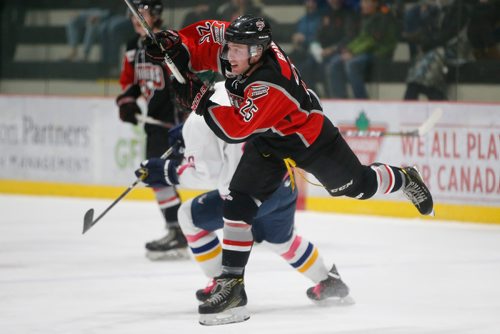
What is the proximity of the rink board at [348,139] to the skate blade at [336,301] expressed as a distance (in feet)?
5.93

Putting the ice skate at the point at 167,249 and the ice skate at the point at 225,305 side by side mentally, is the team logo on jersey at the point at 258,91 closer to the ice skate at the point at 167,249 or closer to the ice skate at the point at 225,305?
the ice skate at the point at 225,305

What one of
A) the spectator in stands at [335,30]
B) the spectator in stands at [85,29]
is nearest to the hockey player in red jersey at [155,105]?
the spectator in stands at [335,30]

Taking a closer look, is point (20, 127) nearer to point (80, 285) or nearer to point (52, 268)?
point (52, 268)

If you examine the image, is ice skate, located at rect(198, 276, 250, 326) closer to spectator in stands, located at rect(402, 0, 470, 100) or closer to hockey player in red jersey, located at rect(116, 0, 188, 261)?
hockey player in red jersey, located at rect(116, 0, 188, 261)

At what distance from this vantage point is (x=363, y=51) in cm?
752

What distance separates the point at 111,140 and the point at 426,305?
4500 mm

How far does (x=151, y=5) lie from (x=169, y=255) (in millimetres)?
1303

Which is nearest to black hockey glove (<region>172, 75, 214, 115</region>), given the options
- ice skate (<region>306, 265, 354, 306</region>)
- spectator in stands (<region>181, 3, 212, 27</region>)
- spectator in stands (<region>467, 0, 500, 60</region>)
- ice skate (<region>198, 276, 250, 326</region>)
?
ice skate (<region>198, 276, 250, 326</region>)

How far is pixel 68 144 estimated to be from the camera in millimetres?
8211

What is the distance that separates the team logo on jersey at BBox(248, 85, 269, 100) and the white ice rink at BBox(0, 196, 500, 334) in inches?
31.4

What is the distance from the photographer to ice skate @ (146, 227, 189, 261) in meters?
5.25

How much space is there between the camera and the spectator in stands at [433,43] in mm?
7043

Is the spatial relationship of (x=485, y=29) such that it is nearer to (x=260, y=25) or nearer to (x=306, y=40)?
(x=306, y=40)

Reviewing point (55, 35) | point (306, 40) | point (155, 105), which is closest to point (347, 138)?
point (306, 40)
